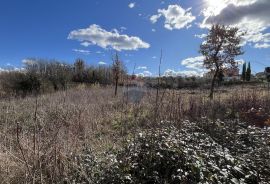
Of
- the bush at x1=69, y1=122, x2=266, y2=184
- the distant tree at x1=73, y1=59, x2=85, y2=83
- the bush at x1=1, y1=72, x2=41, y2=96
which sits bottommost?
the bush at x1=69, y1=122, x2=266, y2=184

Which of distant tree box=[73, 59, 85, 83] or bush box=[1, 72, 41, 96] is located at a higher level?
distant tree box=[73, 59, 85, 83]

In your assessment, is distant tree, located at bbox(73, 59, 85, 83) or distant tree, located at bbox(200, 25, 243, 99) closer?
distant tree, located at bbox(200, 25, 243, 99)

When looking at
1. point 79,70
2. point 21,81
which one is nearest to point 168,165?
point 21,81

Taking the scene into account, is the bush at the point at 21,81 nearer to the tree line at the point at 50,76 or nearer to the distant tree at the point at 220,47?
the tree line at the point at 50,76

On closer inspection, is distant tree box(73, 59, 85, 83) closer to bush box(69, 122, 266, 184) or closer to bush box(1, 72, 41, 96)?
bush box(1, 72, 41, 96)

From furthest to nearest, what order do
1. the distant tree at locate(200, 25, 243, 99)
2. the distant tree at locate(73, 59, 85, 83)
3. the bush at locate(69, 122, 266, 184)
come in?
the distant tree at locate(73, 59, 85, 83)
the distant tree at locate(200, 25, 243, 99)
the bush at locate(69, 122, 266, 184)

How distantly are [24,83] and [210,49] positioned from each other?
20.2m

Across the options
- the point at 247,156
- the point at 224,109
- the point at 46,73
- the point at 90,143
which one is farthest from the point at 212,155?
the point at 46,73

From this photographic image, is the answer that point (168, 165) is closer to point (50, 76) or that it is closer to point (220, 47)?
point (220, 47)

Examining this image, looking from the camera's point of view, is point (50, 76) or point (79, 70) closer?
point (50, 76)

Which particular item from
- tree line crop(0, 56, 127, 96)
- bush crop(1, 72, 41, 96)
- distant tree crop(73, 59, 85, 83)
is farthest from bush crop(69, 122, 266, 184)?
distant tree crop(73, 59, 85, 83)

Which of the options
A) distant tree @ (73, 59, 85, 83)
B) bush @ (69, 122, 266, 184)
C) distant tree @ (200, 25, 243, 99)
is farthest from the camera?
distant tree @ (73, 59, 85, 83)

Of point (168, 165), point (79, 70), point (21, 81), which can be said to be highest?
point (79, 70)

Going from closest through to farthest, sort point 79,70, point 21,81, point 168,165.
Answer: point 168,165 → point 21,81 → point 79,70
